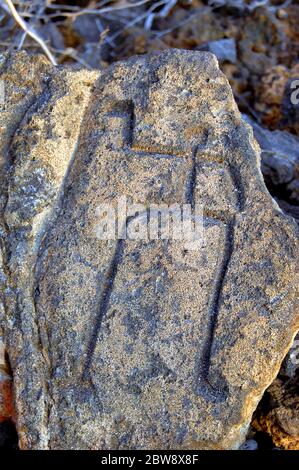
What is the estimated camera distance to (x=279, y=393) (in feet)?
8.23

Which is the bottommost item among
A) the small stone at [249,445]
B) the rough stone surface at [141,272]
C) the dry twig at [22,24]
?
the small stone at [249,445]

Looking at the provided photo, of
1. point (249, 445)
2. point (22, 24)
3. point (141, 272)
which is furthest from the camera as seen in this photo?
point (22, 24)

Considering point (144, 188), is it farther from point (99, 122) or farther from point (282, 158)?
point (282, 158)

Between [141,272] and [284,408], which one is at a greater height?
[141,272]

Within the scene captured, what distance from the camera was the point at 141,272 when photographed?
2236 mm

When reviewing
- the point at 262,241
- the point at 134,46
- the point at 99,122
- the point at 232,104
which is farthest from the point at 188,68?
the point at 134,46

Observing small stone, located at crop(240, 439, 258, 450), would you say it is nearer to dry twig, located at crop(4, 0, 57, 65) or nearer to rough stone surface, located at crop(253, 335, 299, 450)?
rough stone surface, located at crop(253, 335, 299, 450)

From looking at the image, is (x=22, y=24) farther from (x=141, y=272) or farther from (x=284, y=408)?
(x=284, y=408)

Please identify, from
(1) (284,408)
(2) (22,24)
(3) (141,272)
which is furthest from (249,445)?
(2) (22,24)

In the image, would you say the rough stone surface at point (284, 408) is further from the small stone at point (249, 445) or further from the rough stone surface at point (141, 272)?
the rough stone surface at point (141, 272)

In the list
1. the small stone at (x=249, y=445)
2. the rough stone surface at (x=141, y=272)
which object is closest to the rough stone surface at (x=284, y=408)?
the small stone at (x=249, y=445)

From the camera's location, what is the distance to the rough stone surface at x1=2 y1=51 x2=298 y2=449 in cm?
214

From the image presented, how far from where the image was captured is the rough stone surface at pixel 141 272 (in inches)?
84.4

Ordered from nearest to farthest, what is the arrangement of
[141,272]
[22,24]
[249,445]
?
1. [141,272]
2. [249,445]
3. [22,24]
